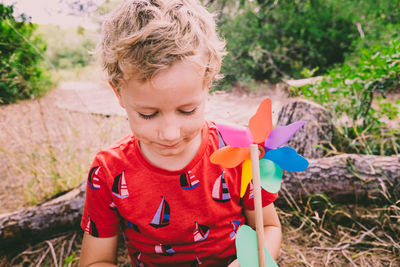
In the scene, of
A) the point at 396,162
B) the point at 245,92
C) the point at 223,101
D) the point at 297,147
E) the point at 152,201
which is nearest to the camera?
the point at 152,201

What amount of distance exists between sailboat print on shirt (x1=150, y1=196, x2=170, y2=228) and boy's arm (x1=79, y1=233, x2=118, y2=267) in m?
0.19

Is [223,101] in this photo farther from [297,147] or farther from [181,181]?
[181,181]

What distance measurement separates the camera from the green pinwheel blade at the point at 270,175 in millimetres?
A: 631

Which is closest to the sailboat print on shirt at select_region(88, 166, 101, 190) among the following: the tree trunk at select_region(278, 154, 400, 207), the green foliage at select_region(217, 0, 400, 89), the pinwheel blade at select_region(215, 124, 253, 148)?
the pinwheel blade at select_region(215, 124, 253, 148)

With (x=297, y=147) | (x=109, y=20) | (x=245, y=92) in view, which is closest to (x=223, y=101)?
(x=245, y=92)

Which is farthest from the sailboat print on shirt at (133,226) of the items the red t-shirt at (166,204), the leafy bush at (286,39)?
the leafy bush at (286,39)

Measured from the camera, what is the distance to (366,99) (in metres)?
1.91

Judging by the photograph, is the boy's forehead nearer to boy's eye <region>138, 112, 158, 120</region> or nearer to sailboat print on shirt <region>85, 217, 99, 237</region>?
boy's eye <region>138, 112, 158, 120</region>

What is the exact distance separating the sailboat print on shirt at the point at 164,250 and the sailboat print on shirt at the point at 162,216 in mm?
91

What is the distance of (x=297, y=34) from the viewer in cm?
415

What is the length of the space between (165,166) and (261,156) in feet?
1.15

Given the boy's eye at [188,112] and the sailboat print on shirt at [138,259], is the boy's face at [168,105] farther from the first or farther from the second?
the sailboat print on shirt at [138,259]

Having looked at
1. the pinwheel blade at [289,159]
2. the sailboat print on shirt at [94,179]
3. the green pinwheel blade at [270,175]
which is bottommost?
the sailboat print on shirt at [94,179]

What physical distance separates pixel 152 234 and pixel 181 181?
0.20 metres
